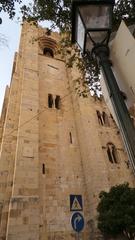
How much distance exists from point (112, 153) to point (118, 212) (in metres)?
5.84

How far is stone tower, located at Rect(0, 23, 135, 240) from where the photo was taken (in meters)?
8.45

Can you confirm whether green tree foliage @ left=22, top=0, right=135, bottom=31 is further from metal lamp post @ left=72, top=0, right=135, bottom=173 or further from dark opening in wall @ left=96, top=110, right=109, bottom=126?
dark opening in wall @ left=96, top=110, right=109, bottom=126

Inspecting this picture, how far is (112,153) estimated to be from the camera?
12672 millimetres

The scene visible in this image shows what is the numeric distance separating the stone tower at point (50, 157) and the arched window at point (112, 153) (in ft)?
0.20

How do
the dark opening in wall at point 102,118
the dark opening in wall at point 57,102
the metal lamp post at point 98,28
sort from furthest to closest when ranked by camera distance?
the dark opening in wall at point 102,118, the dark opening in wall at point 57,102, the metal lamp post at point 98,28

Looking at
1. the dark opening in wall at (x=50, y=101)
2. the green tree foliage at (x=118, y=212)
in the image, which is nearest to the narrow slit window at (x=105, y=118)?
the dark opening in wall at (x=50, y=101)

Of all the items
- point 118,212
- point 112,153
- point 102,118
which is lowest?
point 118,212

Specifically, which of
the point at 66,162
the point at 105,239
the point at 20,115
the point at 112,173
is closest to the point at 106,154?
the point at 112,173

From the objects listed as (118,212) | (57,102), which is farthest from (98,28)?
(57,102)

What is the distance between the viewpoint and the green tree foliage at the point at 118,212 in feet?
22.6

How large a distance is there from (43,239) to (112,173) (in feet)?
16.7

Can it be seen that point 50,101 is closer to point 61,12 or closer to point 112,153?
point 112,153

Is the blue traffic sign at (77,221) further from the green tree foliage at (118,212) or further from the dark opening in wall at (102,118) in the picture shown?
the dark opening in wall at (102,118)

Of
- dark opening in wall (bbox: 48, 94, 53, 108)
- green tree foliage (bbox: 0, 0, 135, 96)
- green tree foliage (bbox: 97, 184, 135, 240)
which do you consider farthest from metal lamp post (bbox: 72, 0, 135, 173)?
dark opening in wall (bbox: 48, 94, 53, 108)
